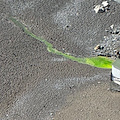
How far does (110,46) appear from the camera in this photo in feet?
48.0

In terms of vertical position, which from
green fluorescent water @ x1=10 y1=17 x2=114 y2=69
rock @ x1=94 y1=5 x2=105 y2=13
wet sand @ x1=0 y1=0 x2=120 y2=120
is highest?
rock @ x1=94 y1=5 x2=105 y2=13

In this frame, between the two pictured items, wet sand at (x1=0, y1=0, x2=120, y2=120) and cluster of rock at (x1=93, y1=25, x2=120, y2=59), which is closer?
wet sand at (x1=0, y1=0, x2=120, y2=120)

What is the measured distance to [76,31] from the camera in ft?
51.6

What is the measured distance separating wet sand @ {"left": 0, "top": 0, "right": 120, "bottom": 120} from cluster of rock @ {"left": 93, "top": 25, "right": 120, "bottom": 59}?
1.02 ft

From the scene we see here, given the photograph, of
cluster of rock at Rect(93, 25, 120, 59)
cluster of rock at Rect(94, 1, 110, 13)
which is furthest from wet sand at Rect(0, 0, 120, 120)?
cluster of rock at Rect(93, 25, 120, 59)

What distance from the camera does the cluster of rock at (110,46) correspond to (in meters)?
14.4

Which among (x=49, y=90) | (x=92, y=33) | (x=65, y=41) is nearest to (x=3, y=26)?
(x=65, y=41)

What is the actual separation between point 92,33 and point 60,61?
2.37 metres

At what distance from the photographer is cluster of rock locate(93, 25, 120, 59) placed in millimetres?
14352

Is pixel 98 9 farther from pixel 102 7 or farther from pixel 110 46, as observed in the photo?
pixel 110 46

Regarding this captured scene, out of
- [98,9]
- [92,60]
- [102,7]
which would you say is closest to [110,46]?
[92,60]

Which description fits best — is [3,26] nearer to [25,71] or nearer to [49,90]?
[25,71]

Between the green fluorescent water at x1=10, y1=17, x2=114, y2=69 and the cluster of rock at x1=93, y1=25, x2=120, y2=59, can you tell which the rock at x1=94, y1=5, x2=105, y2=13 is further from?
the green fluorescent water at x1=10, y1=17, x2=114, y2=69

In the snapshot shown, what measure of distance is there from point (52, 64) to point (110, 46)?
252 cm
